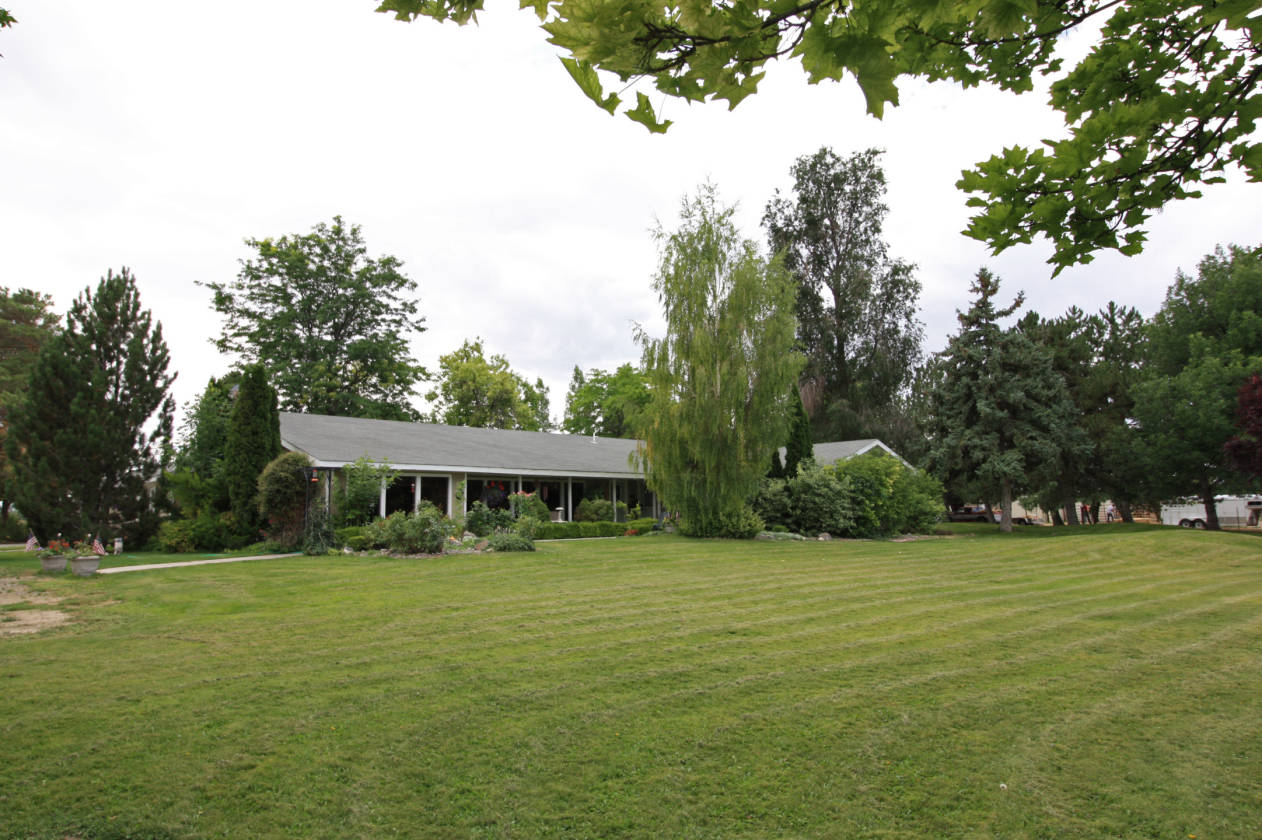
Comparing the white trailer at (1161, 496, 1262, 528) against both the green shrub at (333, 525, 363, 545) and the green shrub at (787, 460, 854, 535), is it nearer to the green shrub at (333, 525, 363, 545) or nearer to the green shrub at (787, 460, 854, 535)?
the green shrub at (787, 460, 854, 535)

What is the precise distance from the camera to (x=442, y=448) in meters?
23.0

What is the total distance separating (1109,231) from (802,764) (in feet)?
10.5

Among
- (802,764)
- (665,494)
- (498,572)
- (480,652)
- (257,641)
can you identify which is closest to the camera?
(802,764)

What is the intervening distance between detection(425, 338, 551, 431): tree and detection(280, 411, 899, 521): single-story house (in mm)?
14817

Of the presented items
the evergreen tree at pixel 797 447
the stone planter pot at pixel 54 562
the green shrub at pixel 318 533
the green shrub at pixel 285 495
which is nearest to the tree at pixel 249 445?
the green shrub at pixel 285 495

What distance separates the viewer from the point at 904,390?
3469cm

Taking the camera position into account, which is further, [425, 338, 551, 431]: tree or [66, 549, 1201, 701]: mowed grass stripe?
[425, 338, 551, 431]: tree

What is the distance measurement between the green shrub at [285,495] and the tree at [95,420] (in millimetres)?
2700

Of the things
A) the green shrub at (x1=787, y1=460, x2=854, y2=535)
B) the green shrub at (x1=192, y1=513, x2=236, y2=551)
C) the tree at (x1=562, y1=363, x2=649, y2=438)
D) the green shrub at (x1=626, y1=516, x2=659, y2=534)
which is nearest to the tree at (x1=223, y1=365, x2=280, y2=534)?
the green shrub at (x1=192, y1=513, x2=236, y2=551)

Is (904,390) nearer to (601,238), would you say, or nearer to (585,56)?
(601,238)

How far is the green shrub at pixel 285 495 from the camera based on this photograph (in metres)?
15.9

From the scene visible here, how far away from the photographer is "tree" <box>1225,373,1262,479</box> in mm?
22016

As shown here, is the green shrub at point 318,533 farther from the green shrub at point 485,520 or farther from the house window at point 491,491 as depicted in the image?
the house window at point 491,491

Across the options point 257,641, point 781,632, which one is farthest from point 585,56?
point 257,641
